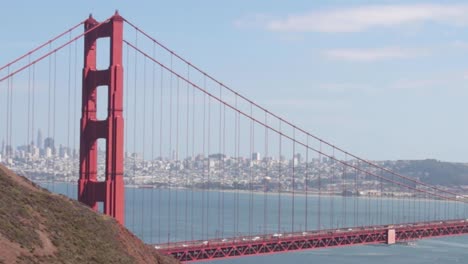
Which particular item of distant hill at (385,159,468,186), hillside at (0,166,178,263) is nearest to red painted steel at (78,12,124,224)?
hillside at (0,166,178,263)

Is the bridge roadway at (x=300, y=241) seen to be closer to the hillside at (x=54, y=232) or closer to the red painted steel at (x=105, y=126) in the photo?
the red painted steel at (x=105, y=126)

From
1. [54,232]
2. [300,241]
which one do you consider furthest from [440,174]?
[54,232]

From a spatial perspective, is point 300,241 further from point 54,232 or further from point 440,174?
point 440,174

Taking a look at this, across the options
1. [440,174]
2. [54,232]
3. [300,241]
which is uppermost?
[440,174]

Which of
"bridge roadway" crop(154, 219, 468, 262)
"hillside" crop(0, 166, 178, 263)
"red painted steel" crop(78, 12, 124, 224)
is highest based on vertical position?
"red painted steel" crop(78, 12, 124, 224)

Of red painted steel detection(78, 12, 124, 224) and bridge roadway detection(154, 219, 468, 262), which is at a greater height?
red painted steel detection(78, 12, 124, 224)

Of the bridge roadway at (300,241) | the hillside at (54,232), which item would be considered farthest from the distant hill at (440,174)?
the hillside at (54,232)

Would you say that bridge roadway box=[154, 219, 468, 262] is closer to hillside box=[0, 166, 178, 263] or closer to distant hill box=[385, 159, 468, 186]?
hillside box=[0, 166, 178, 263]
